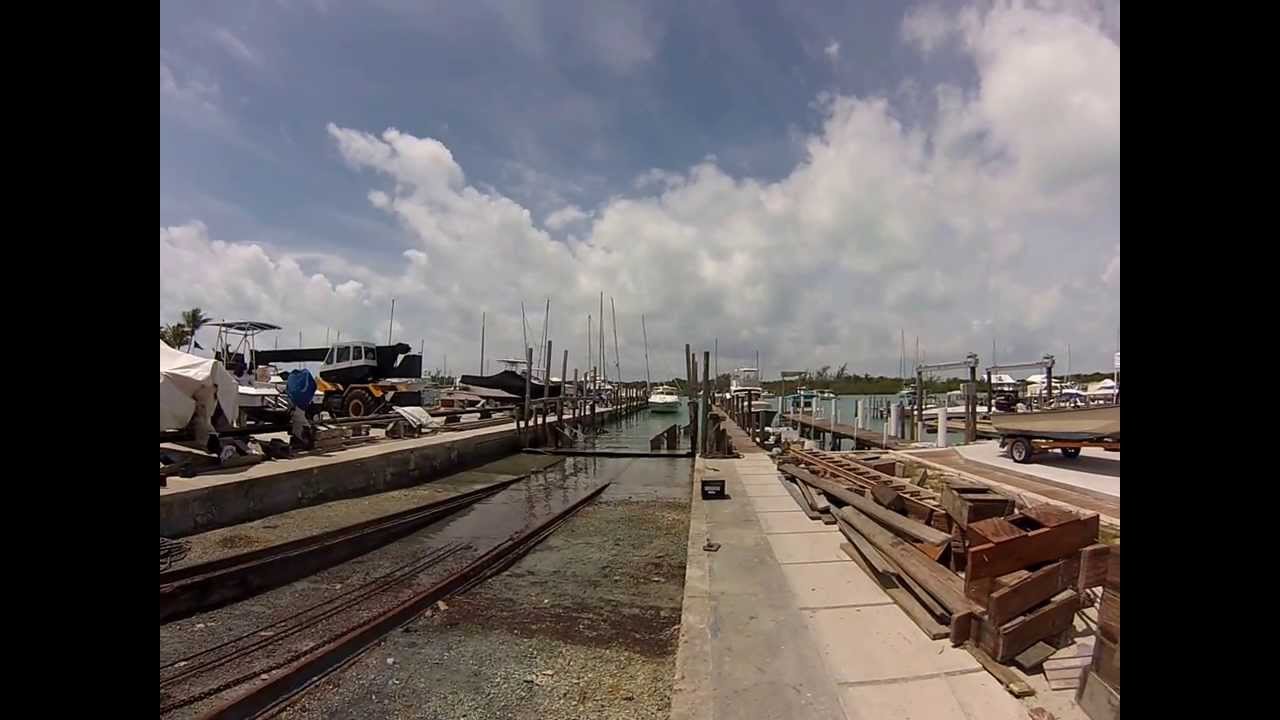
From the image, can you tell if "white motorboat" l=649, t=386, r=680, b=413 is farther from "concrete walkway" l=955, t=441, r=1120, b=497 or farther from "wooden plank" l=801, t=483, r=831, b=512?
"wooden plank" l=801, t=483, r=831, b=512

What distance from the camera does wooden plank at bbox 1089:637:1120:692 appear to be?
136 inches

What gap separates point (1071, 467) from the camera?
11195 mm

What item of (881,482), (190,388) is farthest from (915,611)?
(190,388)

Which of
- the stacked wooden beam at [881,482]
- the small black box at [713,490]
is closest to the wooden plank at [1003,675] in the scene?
the stacked wooden beam at [881,482]

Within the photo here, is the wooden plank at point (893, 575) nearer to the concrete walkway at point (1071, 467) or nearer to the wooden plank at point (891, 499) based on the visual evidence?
the wooden plank at point (891, 499)

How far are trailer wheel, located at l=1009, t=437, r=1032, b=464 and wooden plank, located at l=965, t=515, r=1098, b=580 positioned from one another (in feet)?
28.0

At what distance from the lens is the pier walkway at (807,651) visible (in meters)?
4.08

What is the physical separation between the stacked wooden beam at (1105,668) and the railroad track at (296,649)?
5.98 m

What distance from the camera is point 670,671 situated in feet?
18.8
